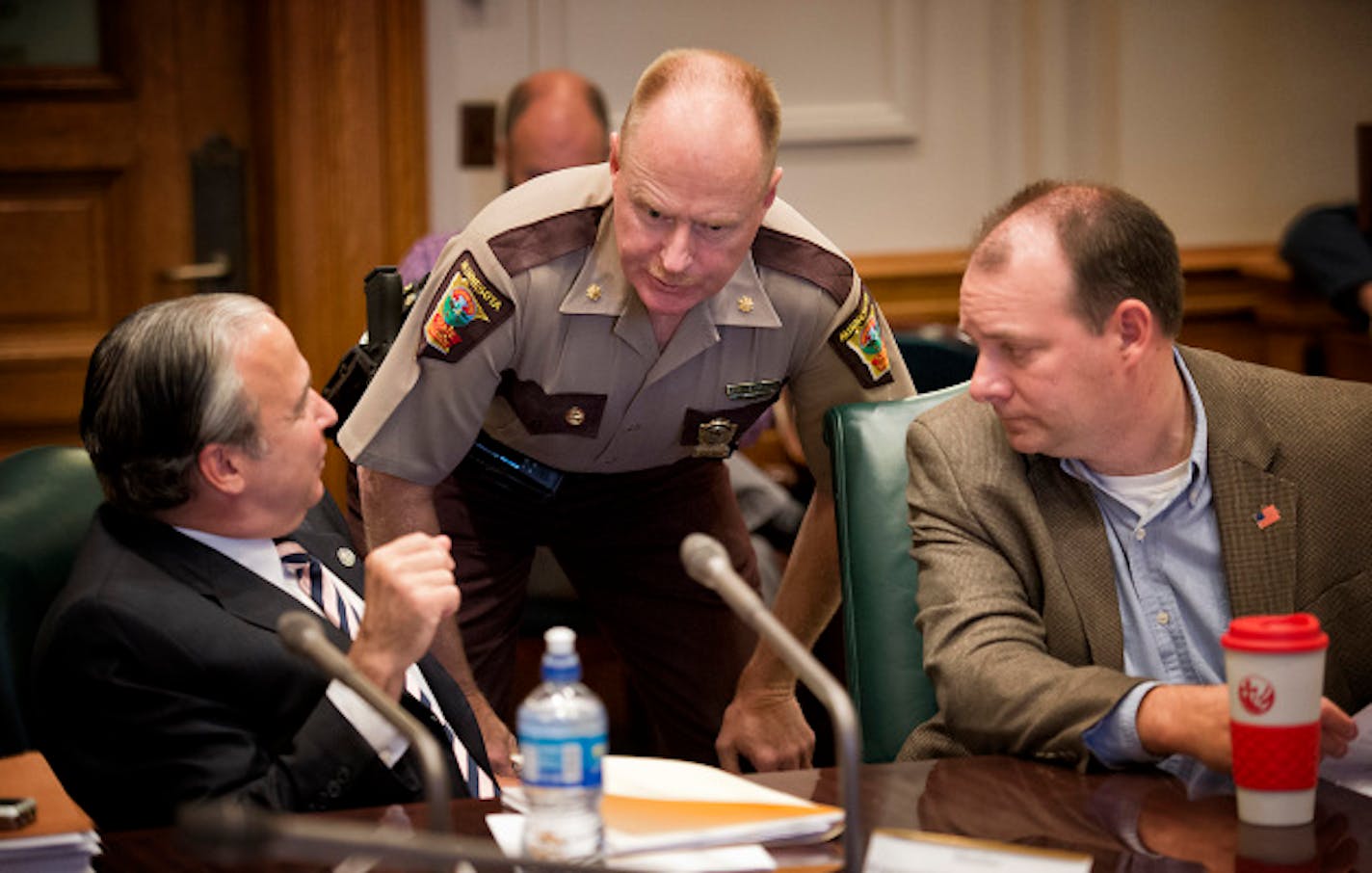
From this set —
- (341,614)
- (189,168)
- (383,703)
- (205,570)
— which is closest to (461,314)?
(341,614)

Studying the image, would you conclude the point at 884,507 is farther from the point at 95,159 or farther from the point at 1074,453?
the point at 95,159

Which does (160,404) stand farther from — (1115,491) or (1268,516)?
(1268,516)

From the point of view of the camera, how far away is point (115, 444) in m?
1.87

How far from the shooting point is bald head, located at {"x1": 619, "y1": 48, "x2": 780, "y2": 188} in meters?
2.25

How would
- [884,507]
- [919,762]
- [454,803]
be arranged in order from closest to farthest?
[454,803], [919,762], [884,507]

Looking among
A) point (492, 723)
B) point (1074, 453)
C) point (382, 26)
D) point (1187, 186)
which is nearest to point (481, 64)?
point (382, 26)

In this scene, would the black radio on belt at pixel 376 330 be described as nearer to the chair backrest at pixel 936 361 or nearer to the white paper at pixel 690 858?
the chair backrest at pixel 936 361

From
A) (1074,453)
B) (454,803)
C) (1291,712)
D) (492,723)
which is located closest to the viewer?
(1291,712)

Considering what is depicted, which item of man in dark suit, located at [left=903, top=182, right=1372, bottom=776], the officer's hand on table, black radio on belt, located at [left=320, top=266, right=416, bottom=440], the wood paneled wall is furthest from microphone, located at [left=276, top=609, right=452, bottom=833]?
the wood paneled wall

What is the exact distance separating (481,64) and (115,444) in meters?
2.53

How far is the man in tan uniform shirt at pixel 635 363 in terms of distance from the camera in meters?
2.29

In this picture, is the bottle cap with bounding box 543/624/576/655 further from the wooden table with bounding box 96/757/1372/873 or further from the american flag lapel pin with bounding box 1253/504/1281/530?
the american flag lapel pin with bounding box 1253/504/1281/530

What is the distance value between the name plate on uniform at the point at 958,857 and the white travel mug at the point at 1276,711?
0.18 m

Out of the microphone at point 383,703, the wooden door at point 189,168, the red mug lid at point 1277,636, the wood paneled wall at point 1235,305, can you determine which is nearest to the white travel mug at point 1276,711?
the red mug lid at point 1277,636
